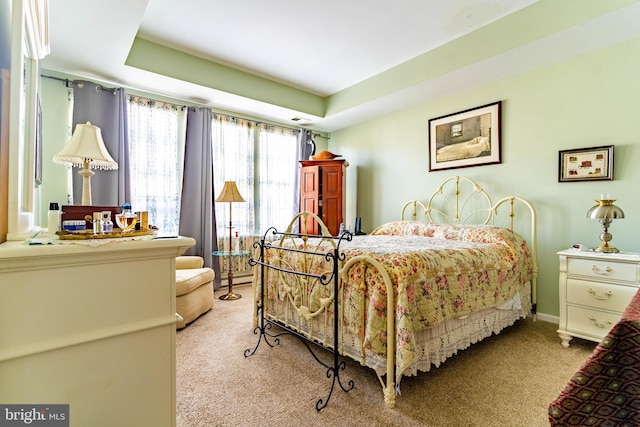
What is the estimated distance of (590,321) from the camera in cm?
229

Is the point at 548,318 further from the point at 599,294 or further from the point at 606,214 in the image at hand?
the point at 606,214

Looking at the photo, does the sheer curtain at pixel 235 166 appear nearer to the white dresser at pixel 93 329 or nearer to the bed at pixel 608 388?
the white dresser at pixel 93 329

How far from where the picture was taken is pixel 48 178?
3139 mm

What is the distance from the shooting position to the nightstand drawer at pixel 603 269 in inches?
83.0

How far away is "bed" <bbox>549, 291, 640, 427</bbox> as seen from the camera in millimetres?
519

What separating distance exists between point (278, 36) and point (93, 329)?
313 cm

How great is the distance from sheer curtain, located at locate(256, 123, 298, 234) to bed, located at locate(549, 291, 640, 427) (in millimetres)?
4441

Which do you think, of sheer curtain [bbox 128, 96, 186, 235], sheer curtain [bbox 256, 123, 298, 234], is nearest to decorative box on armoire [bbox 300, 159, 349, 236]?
sheer curtain [bbox 256, 123, 298, 234]

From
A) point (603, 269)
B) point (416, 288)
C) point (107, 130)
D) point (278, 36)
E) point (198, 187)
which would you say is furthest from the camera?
point (198, 187)

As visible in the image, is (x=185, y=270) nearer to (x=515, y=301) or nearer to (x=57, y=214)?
(x=57, y=214)

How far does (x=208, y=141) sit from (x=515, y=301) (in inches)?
160

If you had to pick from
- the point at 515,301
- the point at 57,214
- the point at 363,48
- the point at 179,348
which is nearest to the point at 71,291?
the point at 57,214

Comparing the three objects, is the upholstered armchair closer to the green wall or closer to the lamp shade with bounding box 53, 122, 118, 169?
the lamp shade with bounding box 53, 122, 118, 169

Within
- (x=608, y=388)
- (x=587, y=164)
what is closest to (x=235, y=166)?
(x=587, y=164)
